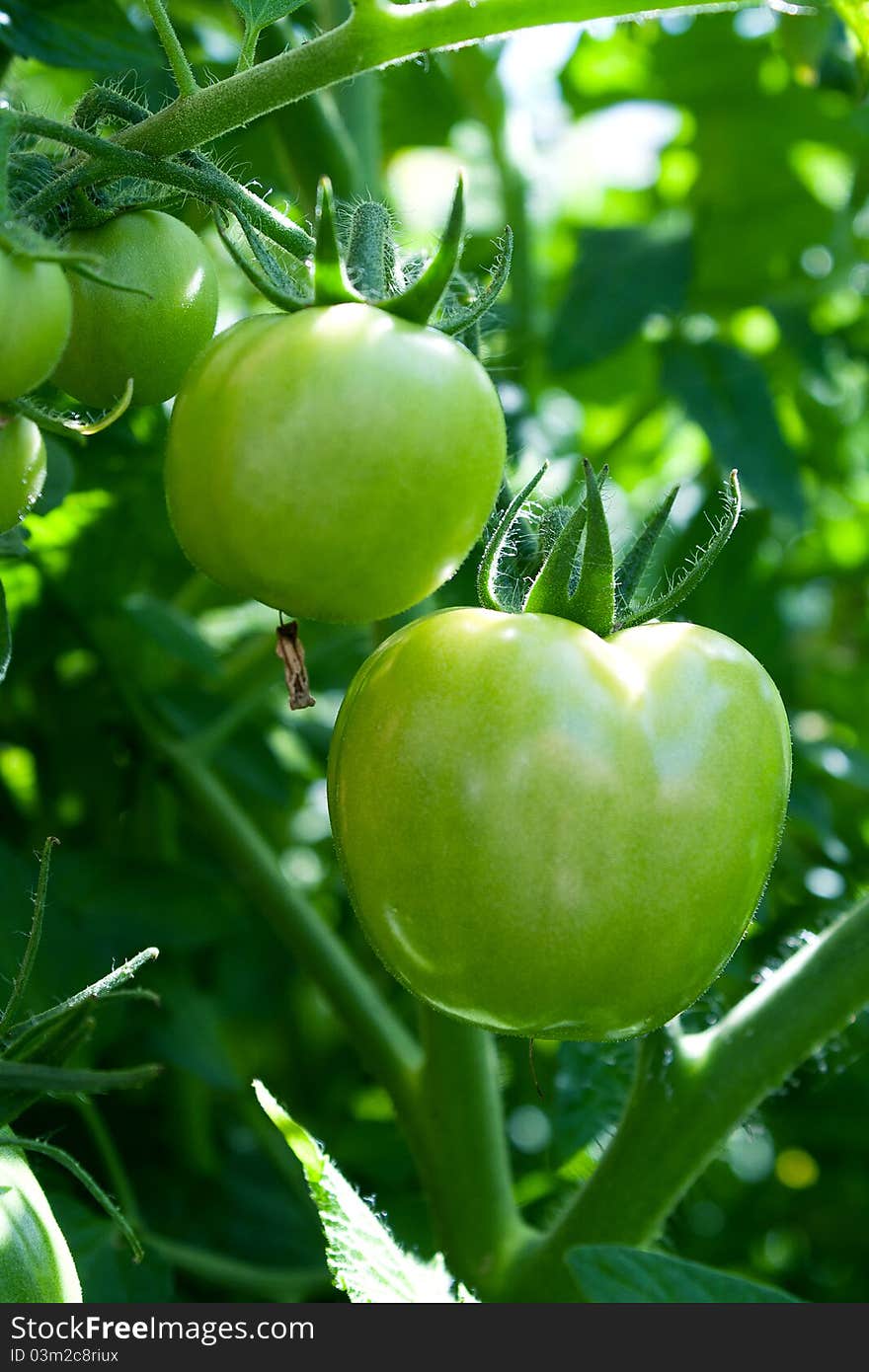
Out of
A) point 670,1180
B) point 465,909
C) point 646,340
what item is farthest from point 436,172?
point 465,909

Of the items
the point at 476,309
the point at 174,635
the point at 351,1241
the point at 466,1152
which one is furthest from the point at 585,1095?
the point at 476,309

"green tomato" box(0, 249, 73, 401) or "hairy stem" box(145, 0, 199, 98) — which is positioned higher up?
"hairy stem" box(145, 0, 199, 98)

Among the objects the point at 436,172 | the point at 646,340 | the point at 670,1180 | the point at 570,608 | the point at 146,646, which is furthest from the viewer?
the point at 436,172

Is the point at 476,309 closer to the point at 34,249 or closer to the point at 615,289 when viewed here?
the point at 34,249

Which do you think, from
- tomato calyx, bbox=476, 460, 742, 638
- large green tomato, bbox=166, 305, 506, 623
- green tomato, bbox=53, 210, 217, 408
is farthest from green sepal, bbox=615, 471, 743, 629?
green tomato, bbox=53, 210, 217, 408

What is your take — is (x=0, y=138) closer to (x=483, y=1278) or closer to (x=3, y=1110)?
(x=3, y=1110)

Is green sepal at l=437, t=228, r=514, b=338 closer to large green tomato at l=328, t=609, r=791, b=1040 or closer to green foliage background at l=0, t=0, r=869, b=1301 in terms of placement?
large green tomato at l=328, t=609, r=791, b=1040

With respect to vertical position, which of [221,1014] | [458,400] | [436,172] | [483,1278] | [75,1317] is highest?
[458,400]
